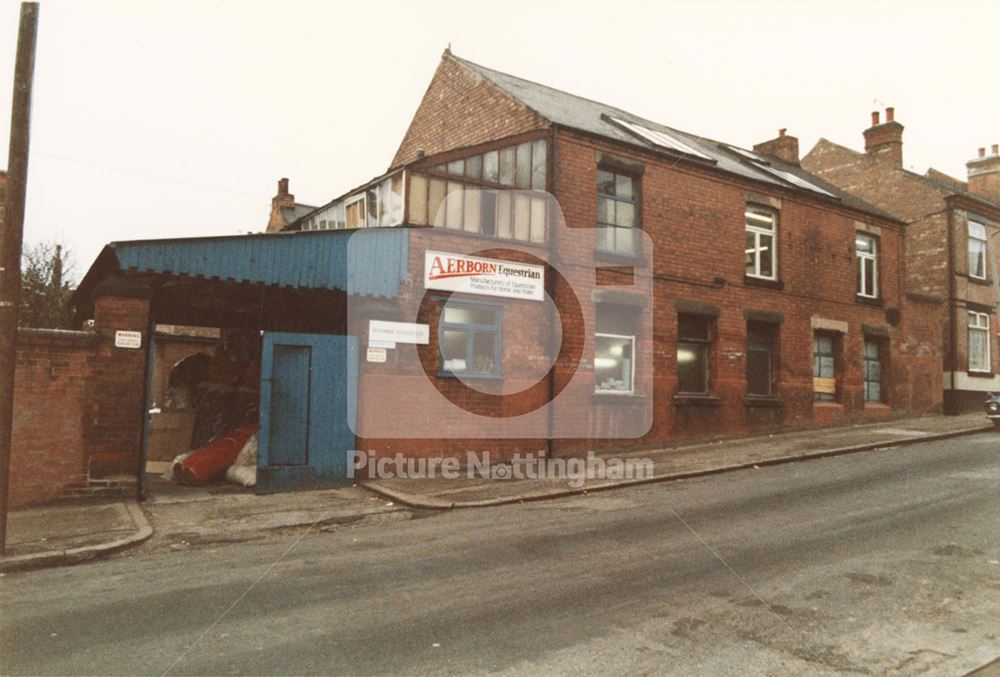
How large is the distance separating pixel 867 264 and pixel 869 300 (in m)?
1.21

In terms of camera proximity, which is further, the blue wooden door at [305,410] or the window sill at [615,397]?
the window sill at [615,397]

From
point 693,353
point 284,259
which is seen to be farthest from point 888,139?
point 284,259

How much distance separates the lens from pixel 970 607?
5238 millimetres

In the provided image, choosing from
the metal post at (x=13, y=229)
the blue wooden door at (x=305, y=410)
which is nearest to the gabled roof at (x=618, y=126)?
the blue wooden door at (x=305, y=410)

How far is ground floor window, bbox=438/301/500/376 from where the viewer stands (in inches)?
489

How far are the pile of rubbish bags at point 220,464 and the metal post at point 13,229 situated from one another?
421 cm

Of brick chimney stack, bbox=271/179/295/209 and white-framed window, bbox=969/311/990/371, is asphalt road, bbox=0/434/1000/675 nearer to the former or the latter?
white-framed window, bbox=969/311/990/371

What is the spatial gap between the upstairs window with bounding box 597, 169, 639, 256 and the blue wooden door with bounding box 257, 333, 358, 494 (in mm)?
6356

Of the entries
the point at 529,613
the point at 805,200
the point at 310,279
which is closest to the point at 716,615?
the point at 529,613

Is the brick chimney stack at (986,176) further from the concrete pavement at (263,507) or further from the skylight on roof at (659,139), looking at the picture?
the concrete pavement at (263,507)

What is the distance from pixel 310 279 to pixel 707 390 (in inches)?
386

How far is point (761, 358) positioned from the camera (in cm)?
1714

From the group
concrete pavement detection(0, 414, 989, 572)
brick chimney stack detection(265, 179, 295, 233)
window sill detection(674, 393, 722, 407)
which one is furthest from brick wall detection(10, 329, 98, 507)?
brick chimney stack detection(265, 179, 295, 233)

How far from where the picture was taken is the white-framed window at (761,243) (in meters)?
17.1
